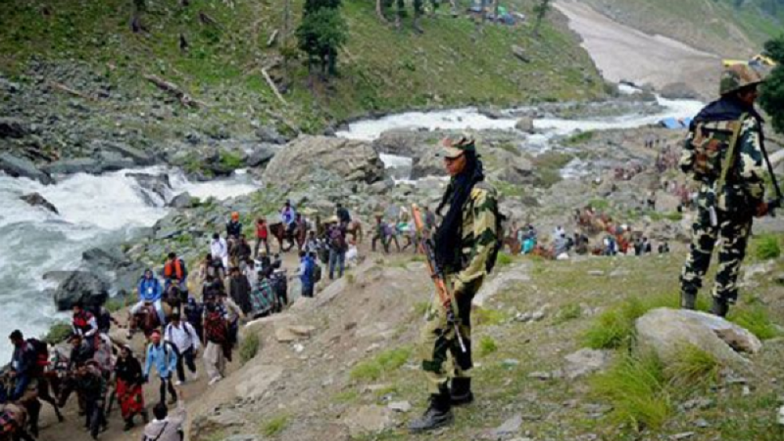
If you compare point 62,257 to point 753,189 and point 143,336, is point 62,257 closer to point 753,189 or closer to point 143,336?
point 143,336

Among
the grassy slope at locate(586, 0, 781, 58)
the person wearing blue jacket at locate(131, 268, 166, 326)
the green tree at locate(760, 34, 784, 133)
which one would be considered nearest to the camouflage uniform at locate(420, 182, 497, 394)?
the person wearing blue jacket at locate(131, 268, 166, 326)

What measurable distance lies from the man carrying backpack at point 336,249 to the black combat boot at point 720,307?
13072mm

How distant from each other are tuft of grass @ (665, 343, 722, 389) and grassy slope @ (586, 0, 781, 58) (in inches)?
Answer: 5318

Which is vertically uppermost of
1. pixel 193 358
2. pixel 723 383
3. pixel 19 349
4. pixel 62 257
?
pixel 723 383

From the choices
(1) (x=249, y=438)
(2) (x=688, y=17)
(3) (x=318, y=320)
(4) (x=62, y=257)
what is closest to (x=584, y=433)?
(1) (x=249, y=438)

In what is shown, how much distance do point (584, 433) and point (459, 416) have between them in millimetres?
1304

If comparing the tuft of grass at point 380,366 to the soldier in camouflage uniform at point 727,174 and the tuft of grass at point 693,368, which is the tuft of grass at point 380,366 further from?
the tuft of grass at point 693,368

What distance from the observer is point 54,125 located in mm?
37094

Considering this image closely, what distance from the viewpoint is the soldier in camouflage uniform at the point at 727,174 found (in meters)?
6.06

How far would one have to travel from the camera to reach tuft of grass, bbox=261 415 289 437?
302 inches

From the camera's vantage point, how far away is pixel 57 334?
17500 mm

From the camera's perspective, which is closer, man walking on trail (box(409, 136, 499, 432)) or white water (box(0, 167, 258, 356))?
man walking on trail (box(409, 136, 499, 432))

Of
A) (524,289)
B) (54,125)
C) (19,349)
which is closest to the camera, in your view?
(524,289)

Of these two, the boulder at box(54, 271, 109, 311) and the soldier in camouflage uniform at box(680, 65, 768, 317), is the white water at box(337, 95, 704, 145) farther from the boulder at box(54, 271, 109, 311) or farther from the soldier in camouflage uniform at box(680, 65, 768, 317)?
the soldier in camouflage uniform at box(680, 65, 768, 317)
